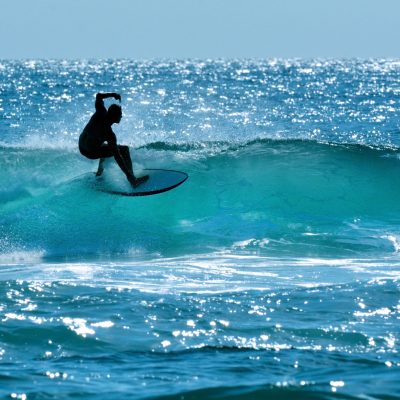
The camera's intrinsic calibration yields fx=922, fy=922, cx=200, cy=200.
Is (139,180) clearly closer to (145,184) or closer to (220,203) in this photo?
(145,184)

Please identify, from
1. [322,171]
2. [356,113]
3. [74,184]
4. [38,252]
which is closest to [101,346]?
[38,252]

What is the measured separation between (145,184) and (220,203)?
11.2ft

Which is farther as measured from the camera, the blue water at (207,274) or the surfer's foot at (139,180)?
the surfer's foot at (139,180)

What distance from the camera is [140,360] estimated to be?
6.80m

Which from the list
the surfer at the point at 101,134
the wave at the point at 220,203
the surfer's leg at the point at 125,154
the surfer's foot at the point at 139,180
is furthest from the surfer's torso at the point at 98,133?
the wave at the point at 220,203

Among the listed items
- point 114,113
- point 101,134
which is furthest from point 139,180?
point 114,113

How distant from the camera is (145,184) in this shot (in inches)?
491

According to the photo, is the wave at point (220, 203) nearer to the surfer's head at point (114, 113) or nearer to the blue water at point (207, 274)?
the blue water at point (207, 274)

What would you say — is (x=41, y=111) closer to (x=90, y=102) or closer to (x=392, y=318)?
(x=90, y=102)

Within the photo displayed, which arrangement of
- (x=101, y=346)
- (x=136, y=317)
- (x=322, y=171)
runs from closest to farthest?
(x=101, y=346) → (x=136, y=317) → (x=322, y=171)

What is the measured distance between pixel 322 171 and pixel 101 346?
11.1 meters

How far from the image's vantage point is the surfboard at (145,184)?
1231 centimetres

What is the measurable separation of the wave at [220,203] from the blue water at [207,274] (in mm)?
42

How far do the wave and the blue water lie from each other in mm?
42
